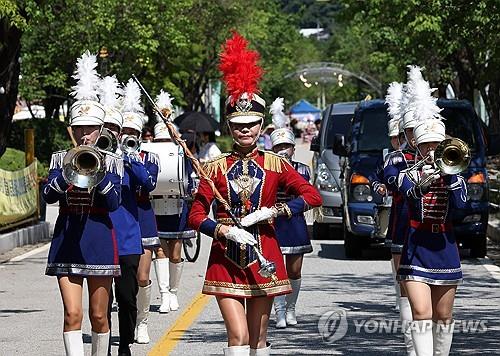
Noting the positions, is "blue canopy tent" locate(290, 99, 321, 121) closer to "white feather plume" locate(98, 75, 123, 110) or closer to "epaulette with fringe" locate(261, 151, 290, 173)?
"white feather plume" locate(98, 75, 123, 110)

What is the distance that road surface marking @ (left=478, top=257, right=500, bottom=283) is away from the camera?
51.2 ft

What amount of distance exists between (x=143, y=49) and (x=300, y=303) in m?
21.3

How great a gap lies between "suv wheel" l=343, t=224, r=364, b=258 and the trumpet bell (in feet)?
33.6

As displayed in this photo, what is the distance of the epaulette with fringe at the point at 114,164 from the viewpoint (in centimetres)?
805

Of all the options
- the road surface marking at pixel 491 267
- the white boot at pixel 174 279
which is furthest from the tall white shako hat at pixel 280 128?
the road surface marking at pixel 491 267

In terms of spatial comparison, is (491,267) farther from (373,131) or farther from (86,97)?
(86,97)

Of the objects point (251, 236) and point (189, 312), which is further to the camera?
point (189, 312)

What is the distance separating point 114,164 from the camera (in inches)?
320

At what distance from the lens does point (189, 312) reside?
12680 mm

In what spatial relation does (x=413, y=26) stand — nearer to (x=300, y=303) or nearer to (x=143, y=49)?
(x=143, y=49)

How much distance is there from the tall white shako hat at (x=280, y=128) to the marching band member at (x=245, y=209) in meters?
4.84

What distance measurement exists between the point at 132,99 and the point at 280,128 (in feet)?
8.11

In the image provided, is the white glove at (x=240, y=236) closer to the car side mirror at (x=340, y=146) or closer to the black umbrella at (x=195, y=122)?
the car side mirror at (x=340, y=146)

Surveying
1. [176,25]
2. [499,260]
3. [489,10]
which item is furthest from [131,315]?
[176,25]
